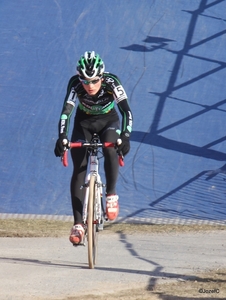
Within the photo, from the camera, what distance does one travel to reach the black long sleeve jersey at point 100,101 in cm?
709

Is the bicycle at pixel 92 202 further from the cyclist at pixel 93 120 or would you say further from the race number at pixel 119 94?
the race number at pixel 119 94

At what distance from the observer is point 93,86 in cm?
702

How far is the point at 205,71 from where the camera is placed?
530 inches

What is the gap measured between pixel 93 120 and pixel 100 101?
21 centimetres

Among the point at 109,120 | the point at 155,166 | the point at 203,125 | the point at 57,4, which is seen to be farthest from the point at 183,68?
the point at 109,120

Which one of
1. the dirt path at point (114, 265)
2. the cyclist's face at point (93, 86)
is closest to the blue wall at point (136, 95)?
the dirt path at point (114, 265)

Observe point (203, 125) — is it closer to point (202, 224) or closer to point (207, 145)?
point (207, 145)

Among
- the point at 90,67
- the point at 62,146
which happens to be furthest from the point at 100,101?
the point at 62,146

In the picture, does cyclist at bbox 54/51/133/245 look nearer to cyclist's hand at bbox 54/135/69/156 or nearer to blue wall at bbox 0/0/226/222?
cyclist's hand at bbox 54/135/69/156

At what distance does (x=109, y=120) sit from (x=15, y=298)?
2232mm

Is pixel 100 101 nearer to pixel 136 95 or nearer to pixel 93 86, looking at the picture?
pixel 93 86

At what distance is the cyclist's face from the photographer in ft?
22.9

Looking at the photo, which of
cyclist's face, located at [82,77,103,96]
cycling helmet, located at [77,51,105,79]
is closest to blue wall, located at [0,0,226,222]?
cyclist's face, located at [82,77,103,96]

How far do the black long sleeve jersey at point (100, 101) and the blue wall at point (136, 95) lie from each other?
4323 millimetres
